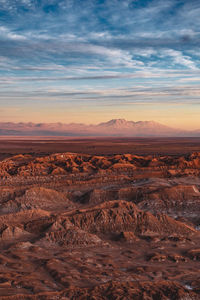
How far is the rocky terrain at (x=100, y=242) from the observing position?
14171mm

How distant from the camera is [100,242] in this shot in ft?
70.9

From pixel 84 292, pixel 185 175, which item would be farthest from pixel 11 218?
pixel 185 175

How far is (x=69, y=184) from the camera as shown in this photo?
39.9 metres

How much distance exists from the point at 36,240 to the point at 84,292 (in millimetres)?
8811

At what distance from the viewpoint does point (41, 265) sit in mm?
17234

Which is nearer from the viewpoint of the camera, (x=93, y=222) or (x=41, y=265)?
(x=41, y=265)

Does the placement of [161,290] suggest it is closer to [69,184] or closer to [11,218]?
[11,218]

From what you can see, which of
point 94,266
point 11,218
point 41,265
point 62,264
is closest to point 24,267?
point 41,265

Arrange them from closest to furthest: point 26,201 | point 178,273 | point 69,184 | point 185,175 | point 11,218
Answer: point 178,273, point 11,218, point 26,201, point 69,184, point 185,175

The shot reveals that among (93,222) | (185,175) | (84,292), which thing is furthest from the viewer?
(185,175)

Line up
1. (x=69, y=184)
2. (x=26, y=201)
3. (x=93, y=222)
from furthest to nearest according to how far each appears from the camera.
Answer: (x=69, y=184) < (x=26, y=201) < (x=93, y=222)

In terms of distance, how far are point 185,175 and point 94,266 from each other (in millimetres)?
30676

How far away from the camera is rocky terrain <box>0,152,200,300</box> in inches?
558

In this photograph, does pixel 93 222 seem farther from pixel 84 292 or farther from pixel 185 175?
pixel 185 175
